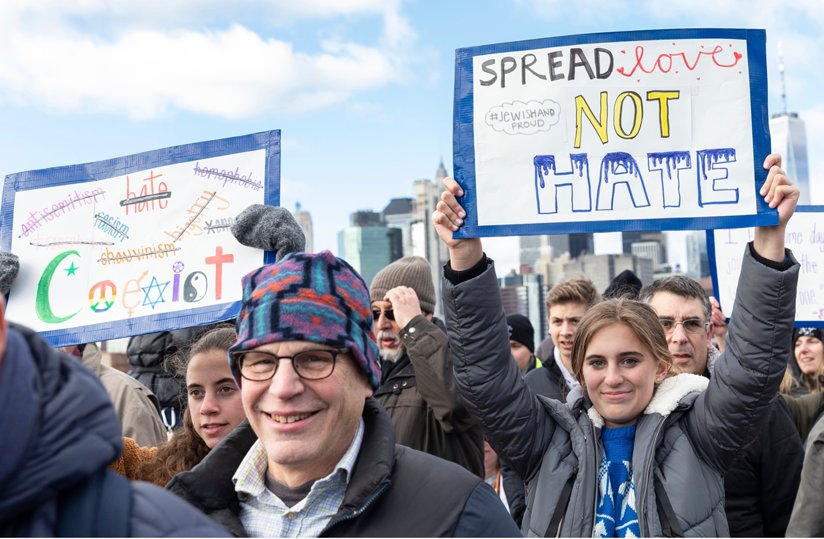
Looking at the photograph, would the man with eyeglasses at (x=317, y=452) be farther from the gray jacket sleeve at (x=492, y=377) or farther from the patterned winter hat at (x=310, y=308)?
the gray jacket sleeve at (x=492, y=377)

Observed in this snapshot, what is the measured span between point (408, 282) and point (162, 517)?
3.99m

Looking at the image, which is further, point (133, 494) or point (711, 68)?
point (711, 68)

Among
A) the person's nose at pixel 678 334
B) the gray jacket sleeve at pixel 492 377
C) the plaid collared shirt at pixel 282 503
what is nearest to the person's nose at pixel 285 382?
the plaid collared shirt at pixel 282 503

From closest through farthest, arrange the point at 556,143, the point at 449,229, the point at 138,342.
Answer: the point at 449,229, the point at 556,143, the point at 138,342

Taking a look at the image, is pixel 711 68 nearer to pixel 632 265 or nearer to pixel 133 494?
pixel 133 494

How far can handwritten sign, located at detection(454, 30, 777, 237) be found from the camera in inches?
138

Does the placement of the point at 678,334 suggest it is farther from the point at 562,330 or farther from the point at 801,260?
the point at 801,260

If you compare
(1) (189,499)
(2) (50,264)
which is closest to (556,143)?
(1) (189,499)

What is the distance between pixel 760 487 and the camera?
393 cm

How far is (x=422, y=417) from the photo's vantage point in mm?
4535

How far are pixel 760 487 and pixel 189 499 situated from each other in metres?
2.70

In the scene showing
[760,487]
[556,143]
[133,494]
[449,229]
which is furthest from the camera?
[760,487]

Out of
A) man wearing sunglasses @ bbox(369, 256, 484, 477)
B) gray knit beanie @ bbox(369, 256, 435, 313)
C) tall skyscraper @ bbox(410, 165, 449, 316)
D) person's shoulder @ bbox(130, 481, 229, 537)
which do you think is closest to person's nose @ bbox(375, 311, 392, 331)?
man wearing sunglasses @ bbox(369, 256, 484, 477)

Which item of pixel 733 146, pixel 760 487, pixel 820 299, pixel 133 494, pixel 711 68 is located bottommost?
pixel 760 487
